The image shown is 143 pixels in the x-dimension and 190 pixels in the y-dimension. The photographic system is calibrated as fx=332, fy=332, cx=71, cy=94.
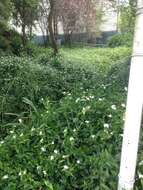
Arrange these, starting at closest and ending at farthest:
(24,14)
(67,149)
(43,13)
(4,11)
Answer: (67,149), (4,11), (24,14), (43,13)

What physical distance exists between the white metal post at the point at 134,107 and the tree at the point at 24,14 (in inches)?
335

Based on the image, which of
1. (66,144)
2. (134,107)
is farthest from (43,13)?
(134,107)

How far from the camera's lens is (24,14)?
11.9 m

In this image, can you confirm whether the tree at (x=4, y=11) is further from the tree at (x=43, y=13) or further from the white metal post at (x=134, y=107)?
the white metal post at (x=134, y=107)

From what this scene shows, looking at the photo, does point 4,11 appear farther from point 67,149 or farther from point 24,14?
point 67,149

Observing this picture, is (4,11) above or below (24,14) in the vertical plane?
above

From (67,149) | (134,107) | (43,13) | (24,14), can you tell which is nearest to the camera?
(134,107)

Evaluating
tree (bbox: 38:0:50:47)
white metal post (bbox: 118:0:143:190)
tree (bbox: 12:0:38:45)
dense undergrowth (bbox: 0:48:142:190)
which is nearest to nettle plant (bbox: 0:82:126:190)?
dense undergrowth (bbox: 0:48:142:190)

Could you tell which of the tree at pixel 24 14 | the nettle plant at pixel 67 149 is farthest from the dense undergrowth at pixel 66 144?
the tree at pixel 24 14

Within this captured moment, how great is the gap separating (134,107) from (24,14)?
10.4 m

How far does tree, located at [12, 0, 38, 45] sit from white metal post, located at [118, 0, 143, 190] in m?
8.51

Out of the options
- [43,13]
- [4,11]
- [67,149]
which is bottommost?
[67,149]

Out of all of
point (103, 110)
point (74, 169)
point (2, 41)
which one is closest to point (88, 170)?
point (74, 169)

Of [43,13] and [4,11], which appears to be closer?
[4,11]
